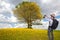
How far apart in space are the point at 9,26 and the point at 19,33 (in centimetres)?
32

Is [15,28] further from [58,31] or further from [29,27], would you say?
[58,31]

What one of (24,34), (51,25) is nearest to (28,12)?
(24,34)

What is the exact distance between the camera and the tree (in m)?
4.60

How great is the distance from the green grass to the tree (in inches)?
8.7

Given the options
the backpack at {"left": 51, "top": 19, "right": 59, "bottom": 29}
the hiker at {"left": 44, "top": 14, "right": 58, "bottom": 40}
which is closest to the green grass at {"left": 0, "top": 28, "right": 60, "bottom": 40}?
the hiker at {"left": 44, "top": 14, "right": 58, "bottom": 40}

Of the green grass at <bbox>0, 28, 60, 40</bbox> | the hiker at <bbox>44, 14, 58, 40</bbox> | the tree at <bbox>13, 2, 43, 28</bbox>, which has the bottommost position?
the green grass at <bbox>0, 28, 60, 40</bbox>

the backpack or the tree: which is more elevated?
the tree

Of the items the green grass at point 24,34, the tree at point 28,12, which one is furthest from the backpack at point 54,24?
the tree at point 28,12

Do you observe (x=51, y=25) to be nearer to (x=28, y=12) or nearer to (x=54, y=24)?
(x=54, y=24)

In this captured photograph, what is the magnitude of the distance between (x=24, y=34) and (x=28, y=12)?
1.80 ft

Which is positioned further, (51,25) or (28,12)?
(28,12)

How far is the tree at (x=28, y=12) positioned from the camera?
4602mm

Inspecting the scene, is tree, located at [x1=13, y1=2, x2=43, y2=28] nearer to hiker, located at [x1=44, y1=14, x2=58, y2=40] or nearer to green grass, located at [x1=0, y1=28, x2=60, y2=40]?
green grass, located at [x1=0, y1=28, x2=60, y2=40]

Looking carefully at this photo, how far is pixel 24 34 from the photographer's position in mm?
4586
